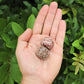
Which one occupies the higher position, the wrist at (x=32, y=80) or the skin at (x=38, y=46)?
the skin at (x=38, y=46)

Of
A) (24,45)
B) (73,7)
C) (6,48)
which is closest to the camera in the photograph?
(24,45)

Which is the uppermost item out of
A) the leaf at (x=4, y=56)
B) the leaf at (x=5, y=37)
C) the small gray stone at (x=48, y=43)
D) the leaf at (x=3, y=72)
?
the leaf at (x=5, y=37)

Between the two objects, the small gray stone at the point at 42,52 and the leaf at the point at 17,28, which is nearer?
the small gray stone at the point at 42,52

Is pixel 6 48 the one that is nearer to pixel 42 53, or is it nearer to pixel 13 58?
pixel 13 58

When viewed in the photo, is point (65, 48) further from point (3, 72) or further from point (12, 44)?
point (3, 72)

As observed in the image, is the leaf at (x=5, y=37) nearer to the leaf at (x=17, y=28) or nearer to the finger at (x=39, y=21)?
the leaf at (x=17, y=28)

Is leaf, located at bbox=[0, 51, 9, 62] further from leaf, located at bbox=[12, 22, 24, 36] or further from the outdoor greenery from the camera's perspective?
leaf, located at bbox=[12, 22, 24, 36]

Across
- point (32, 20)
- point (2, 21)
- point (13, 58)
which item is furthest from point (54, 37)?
point (2, 21)

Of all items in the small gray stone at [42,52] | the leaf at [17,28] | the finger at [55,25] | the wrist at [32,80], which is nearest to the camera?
the wrist at [32,80]

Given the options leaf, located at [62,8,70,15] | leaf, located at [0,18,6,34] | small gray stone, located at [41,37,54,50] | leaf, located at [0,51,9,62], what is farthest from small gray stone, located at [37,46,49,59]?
leaf, located at [62,8,70,15]

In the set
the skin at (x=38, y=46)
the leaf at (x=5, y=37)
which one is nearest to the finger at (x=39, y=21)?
the skin at (x=38, y=46)
